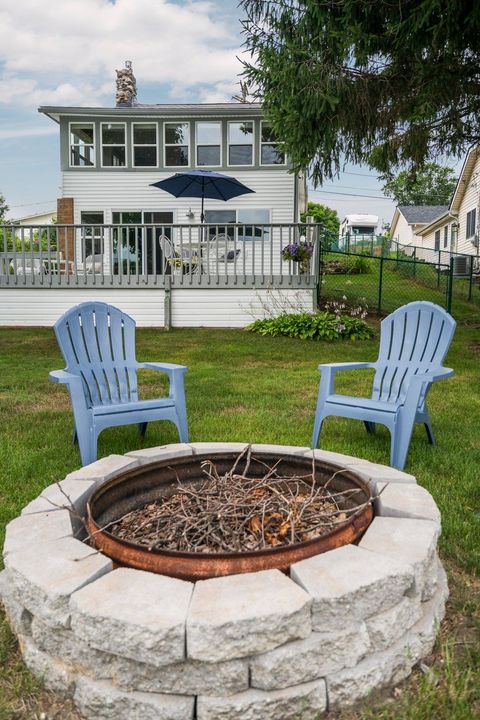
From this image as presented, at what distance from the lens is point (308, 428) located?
4.37m

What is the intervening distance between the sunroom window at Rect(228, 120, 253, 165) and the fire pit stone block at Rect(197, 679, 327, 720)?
52.8ft

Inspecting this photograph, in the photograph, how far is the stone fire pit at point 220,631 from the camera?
4.88 feet

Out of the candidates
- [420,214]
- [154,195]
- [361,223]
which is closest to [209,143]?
[154,195]

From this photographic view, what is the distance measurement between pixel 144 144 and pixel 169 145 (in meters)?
0.73

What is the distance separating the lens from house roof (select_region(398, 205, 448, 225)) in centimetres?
3519

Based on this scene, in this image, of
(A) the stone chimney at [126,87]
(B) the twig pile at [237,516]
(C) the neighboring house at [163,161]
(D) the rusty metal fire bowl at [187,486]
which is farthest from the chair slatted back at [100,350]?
(A) the stone chimney at [126,87]

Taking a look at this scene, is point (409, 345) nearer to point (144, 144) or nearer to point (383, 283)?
point (383, 283)

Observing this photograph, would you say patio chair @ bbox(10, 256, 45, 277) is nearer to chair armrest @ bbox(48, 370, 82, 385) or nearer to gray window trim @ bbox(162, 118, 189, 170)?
gray window trim @ bbox(162, 118, 189, 170)

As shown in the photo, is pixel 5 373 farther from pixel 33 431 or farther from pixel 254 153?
pixel 254 153

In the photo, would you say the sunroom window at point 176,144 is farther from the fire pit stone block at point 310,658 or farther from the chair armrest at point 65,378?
the fire pit stone block at point 310,658

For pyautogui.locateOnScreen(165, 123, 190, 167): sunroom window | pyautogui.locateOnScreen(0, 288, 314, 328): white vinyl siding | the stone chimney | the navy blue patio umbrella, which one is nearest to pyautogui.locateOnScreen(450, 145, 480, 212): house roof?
pyautogui.locateOnScreen(165, 123, 190, 167): sunroom window

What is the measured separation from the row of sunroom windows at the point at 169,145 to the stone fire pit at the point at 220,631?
622 inches

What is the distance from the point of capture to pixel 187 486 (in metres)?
2.48

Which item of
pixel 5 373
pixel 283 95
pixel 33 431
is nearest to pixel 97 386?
pixel 33 431
